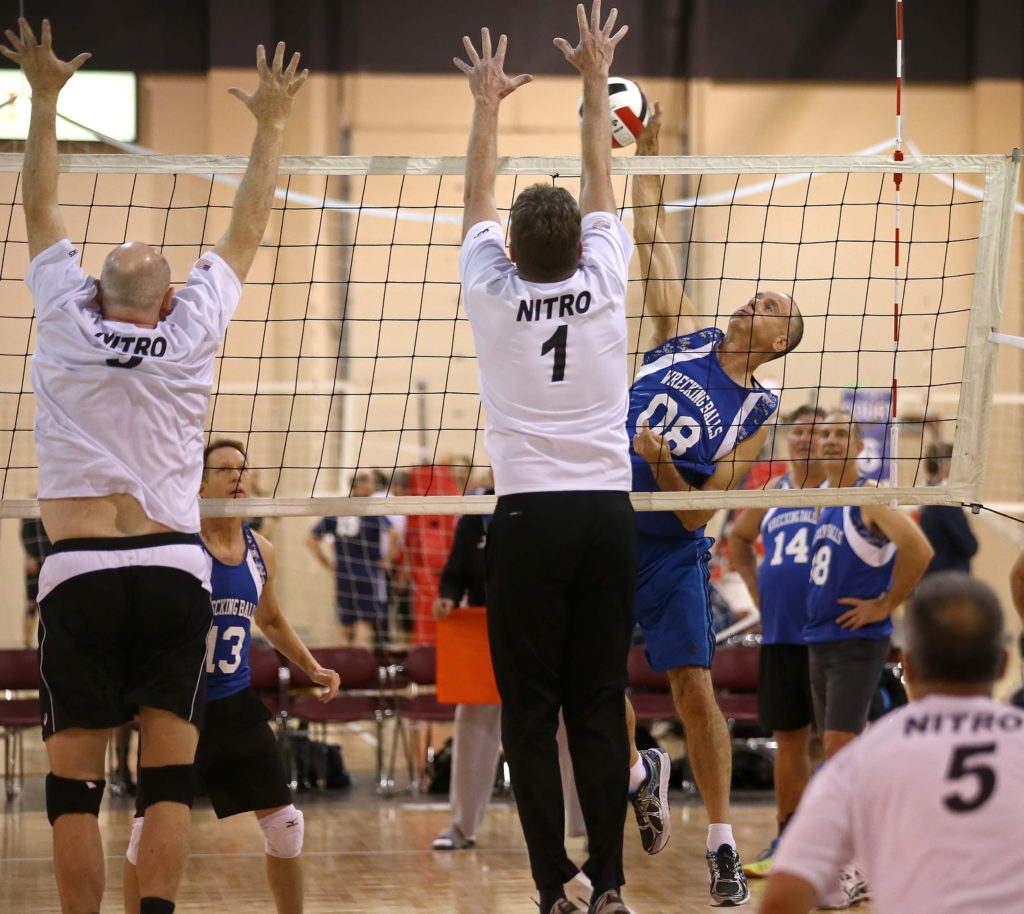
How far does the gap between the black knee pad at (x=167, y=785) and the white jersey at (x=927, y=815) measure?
7.60 ft

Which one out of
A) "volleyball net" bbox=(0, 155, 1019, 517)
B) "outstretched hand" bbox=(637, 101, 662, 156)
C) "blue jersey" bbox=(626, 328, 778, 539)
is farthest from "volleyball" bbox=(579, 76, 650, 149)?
"volleyball net" bbox=(0, 155, 1019, 517)

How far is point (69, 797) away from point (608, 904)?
1572 mm

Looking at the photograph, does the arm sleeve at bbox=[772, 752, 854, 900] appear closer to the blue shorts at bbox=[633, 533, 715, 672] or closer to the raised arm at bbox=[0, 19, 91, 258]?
the blue shorts at bbox=[633, 533, 715, 672]

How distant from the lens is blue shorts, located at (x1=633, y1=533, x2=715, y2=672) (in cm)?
503

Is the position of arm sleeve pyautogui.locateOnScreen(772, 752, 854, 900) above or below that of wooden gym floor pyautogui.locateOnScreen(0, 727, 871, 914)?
above

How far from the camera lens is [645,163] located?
5.09m

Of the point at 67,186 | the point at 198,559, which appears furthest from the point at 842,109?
the point at 198,559

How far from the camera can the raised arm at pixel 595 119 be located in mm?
4273

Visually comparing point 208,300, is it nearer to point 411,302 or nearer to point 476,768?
point 476,768

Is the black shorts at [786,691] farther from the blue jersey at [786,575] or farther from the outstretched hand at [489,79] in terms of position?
the outstretched hand at [489,79]

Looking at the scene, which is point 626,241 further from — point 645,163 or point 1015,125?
point 1015,125

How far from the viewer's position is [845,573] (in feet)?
21.2

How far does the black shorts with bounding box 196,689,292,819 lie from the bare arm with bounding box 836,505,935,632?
281 centimetres

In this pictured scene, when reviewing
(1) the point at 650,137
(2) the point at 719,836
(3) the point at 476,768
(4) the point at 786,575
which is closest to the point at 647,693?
(3) the point at 476,768
